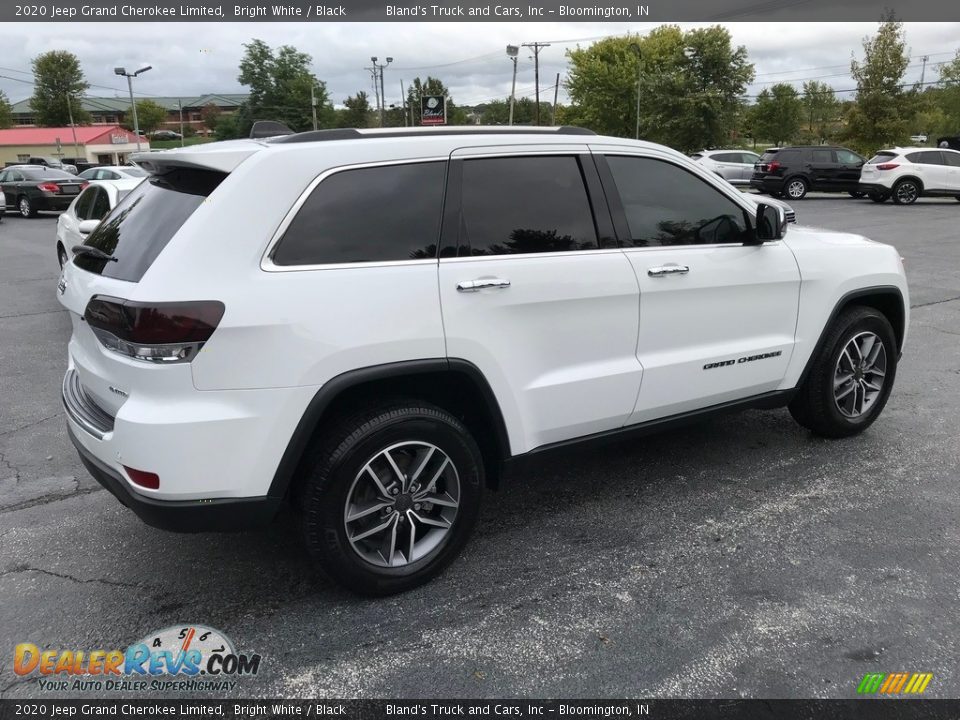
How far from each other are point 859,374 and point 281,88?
9543cm

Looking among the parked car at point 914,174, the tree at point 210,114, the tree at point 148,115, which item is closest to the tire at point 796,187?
the parked car at point 914,174

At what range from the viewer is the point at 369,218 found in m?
3.00

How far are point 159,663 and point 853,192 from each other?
27140mm

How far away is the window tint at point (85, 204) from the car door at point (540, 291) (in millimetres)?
7624

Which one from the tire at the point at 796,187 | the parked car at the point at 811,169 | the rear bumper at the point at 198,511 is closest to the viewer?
the rear bumper at the point at 198,511

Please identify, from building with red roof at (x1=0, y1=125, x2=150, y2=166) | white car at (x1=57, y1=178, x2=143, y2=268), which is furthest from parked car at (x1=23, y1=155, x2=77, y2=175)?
building with red roof at (x1=0, y1=125, x2=150, y2=166)

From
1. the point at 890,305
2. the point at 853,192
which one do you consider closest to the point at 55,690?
the point at 890,305

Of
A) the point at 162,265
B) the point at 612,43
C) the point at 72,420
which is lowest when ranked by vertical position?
the point at 72,420

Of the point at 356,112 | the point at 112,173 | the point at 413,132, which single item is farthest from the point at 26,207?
the point at 356,112

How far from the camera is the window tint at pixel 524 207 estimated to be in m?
3.22

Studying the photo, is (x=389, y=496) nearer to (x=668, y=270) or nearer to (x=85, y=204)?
(x=668, y=270)

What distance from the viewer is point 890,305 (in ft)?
15.5

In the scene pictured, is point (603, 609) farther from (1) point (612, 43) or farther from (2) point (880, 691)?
(1) point (612, 43)

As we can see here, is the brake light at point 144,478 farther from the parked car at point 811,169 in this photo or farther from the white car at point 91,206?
the parked car at point 811,169
